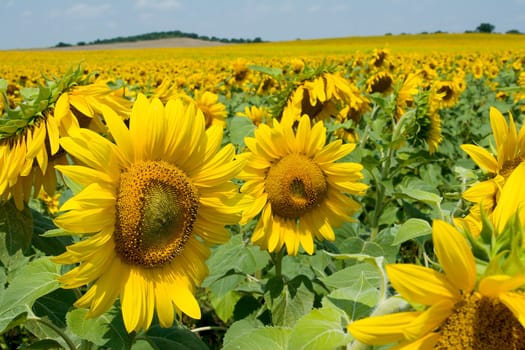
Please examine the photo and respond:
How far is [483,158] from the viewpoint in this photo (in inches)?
64.3

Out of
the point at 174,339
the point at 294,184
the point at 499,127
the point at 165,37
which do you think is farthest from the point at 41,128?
the point at 165,37

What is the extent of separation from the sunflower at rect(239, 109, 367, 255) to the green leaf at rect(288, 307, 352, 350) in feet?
4.16

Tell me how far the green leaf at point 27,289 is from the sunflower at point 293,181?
3.00ft

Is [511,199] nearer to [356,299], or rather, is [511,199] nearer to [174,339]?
[356,299]

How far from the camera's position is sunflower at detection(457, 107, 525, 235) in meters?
1.57

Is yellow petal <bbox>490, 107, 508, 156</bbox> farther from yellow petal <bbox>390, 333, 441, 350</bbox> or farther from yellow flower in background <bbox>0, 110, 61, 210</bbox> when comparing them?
yellow flower in background <bbox>0, 110, 61, 210</bbox>

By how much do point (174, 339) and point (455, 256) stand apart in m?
1.05

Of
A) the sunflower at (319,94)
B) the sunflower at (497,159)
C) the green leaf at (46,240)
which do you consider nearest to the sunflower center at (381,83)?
the sunflower at (319,94)

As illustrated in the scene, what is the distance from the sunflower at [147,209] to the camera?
1.20m

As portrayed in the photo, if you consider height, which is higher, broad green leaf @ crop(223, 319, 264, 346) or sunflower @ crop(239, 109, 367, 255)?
sunflower @ crop(239, 109, 367, 255)

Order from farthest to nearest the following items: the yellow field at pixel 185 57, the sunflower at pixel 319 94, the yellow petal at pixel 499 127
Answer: the yellow field at pixel 185 57
the sunflower at pixel 319 94
the yellow petal at pixel 499 127

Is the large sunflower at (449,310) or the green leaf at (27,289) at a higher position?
the large sunflower at (449,310)

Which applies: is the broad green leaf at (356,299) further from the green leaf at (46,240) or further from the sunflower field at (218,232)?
the green leaf at (46,240)

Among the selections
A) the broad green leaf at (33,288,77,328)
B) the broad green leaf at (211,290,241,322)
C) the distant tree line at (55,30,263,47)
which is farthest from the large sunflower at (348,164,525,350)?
the distant tree line at (55,30,263,47)
